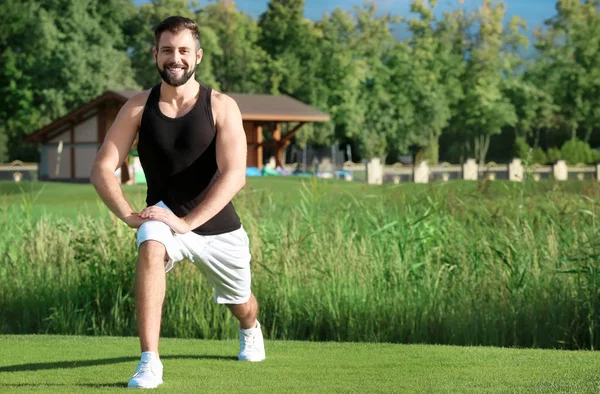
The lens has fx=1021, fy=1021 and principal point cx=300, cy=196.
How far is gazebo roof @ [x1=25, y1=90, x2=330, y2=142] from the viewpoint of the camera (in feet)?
118

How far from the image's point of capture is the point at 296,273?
26.6 ft

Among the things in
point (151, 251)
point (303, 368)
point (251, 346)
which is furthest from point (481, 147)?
point (151, 251)

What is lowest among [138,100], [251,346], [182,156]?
[251,346]

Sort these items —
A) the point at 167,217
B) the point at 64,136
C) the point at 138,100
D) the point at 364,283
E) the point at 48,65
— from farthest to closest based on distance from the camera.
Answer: the point at 48,65, the point at 64,136, the point at 364,283, the point at 138,100, the point at 167,217

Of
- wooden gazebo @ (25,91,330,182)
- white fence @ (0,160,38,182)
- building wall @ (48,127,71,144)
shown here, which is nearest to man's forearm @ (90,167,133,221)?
wooden gazebo @ (25,91,330,182)

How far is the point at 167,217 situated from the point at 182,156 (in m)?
0.32

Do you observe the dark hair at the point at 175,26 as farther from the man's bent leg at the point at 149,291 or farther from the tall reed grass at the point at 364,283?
the tall reed grass at the point at 364,283

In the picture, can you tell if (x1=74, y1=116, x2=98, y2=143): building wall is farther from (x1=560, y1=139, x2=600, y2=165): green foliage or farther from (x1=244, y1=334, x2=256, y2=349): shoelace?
(x1=244, y1=334, x2=256, y2=349): shoelace

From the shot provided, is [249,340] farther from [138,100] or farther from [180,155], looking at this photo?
[138,100]

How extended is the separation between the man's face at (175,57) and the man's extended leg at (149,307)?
0.80 metres

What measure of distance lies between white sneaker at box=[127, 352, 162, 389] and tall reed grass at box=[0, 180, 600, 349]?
2.96 meters

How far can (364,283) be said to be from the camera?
7.89 meters

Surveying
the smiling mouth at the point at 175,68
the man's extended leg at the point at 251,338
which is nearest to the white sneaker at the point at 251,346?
the man's extended leg at the point at 251,338

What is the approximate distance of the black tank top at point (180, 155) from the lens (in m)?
4.83
